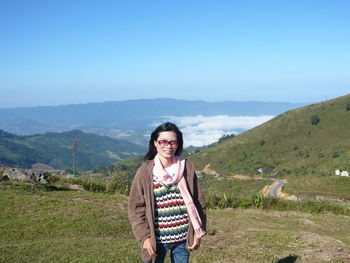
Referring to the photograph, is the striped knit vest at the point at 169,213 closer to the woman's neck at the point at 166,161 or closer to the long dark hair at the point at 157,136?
the woman's neck at the point at 166,161

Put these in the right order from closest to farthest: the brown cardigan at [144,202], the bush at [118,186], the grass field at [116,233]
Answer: the brown cardigan at [144,202] < the grass field at [116,233] < the bush at [118,186]

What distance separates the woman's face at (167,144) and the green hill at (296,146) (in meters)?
54.2

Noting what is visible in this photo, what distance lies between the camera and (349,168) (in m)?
51.6

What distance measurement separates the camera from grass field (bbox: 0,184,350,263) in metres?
6.48

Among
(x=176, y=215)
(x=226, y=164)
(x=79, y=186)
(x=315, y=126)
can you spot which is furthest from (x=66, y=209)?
(x=315, y=126)

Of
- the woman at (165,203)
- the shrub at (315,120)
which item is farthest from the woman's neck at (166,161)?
the shrub at (315,120)

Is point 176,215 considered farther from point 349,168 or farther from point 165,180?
point 349,168

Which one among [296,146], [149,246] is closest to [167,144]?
[149,246]

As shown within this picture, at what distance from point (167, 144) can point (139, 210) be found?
2.34 ft

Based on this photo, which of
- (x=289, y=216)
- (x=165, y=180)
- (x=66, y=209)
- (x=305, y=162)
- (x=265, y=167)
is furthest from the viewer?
(x=265, y=167)

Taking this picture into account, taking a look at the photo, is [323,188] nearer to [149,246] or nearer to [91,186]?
[91,186]

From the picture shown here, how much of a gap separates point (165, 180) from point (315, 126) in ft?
248

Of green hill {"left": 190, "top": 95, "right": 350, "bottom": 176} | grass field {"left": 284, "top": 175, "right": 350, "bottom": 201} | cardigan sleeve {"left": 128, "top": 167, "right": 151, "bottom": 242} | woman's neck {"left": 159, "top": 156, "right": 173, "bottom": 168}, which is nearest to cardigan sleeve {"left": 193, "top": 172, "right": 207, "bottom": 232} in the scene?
woman's neck {"left": 159, "top": 156, "right": 173, "bottom": 168}

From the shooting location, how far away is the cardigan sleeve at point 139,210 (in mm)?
3518
